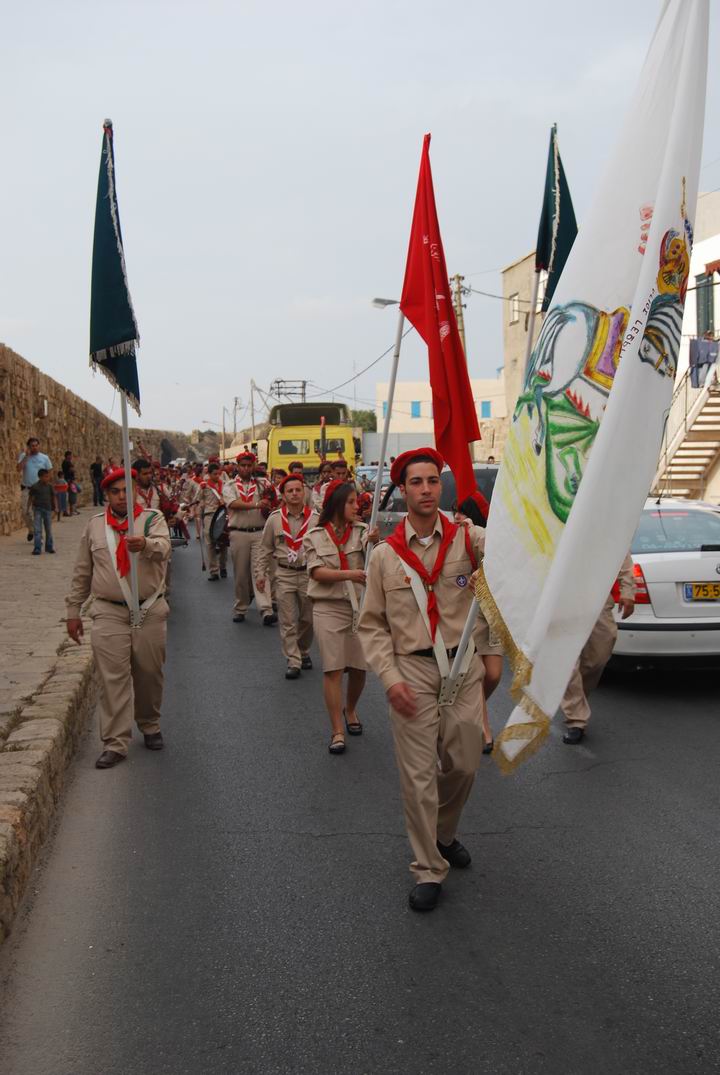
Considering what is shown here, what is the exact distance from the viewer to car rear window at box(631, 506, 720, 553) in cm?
824

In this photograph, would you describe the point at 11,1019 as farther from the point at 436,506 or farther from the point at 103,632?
the point at 103,632

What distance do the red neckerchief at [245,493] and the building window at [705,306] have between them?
18.2 m

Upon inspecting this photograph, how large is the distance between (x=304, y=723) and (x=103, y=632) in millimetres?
1767

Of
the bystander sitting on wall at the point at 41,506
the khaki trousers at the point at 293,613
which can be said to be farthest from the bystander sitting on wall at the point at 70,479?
the khaki trousers at the point at 293,613

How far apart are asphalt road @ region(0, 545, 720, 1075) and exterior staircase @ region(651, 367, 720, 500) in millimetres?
21848

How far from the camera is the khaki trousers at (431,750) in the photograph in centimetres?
435

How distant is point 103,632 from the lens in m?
6.62

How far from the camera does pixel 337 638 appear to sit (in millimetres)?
7145

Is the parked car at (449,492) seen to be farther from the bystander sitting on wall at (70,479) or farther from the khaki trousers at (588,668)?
the bystander sitting on wall at (70,479)

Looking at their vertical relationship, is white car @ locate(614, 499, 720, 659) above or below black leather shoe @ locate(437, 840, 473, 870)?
above

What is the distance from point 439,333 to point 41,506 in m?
14.6

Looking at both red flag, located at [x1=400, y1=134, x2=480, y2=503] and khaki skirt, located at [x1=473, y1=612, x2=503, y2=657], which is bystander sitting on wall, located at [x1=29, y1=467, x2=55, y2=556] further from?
khaki skirt, located at [x1=473, y1=612, x2=503, y2=657]

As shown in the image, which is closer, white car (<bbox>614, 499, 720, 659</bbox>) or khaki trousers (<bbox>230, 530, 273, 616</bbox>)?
white car (<bbox>614, 499, 720, 659</bbox>)

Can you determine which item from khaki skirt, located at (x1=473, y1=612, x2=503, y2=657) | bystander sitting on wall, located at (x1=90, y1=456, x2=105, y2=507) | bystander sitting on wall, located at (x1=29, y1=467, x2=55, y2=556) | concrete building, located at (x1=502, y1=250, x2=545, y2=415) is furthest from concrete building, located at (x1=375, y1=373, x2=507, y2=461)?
khaki skirt, located at (x1=473, y1=612, x2=503, y2=657)
